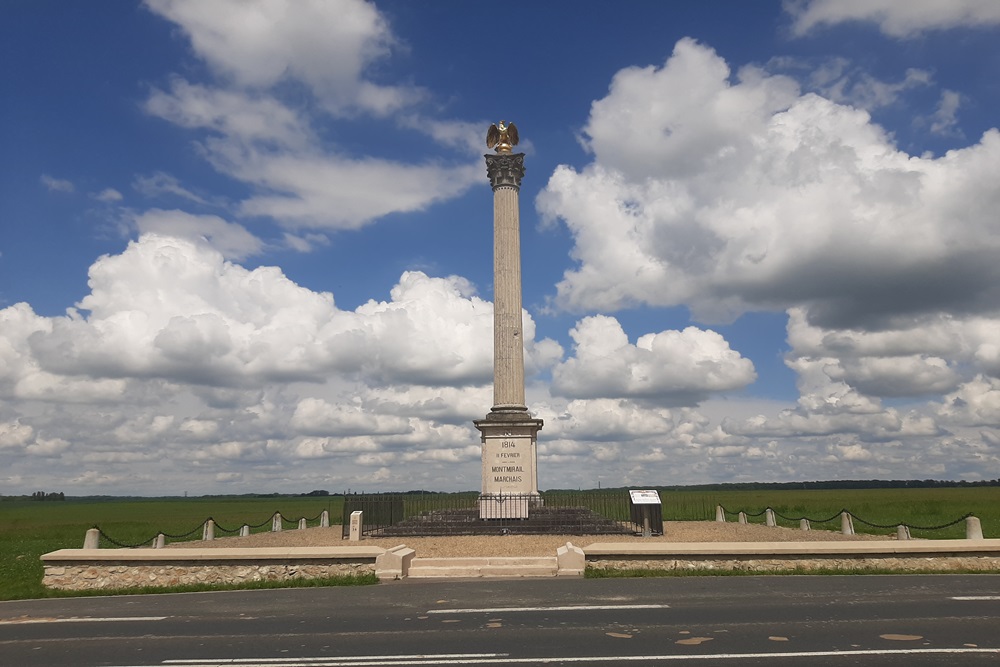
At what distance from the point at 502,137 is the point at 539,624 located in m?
27.5

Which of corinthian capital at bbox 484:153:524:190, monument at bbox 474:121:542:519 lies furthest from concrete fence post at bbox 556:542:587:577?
corinthian capital at bbox 484:153:524:190

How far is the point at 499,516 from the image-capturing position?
27875mm

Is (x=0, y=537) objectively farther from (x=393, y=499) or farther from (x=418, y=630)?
(x=418, y=630)

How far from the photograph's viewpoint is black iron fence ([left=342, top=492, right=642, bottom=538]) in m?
25.8

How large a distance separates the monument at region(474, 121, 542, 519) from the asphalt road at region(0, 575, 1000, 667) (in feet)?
45.5

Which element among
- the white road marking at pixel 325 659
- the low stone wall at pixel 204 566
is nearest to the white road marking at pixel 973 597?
the white road marking at pixel 325 659

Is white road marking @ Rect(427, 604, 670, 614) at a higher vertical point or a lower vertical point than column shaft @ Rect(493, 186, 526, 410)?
lower

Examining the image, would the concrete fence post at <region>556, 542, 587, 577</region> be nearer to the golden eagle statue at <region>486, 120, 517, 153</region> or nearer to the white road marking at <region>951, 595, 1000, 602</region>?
the white road marking at <region>951, 595, 1000, 602</region>

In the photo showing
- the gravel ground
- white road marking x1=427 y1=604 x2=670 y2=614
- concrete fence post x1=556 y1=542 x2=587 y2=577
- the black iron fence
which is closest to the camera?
white road marking x1=427 y1=604 x2=670 y2=614

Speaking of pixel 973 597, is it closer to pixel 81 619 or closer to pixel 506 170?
pixel 81 619

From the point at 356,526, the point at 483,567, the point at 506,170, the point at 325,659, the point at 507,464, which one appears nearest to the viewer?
the point at 325,659

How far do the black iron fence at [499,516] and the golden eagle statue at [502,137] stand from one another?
16.5 meters

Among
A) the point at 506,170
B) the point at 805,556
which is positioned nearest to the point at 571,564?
the point at 805,556

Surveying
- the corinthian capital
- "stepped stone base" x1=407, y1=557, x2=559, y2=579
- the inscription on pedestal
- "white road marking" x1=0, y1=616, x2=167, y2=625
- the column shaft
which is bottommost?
"white road marking" x1=0, y1=616, x2=167, y2=625
